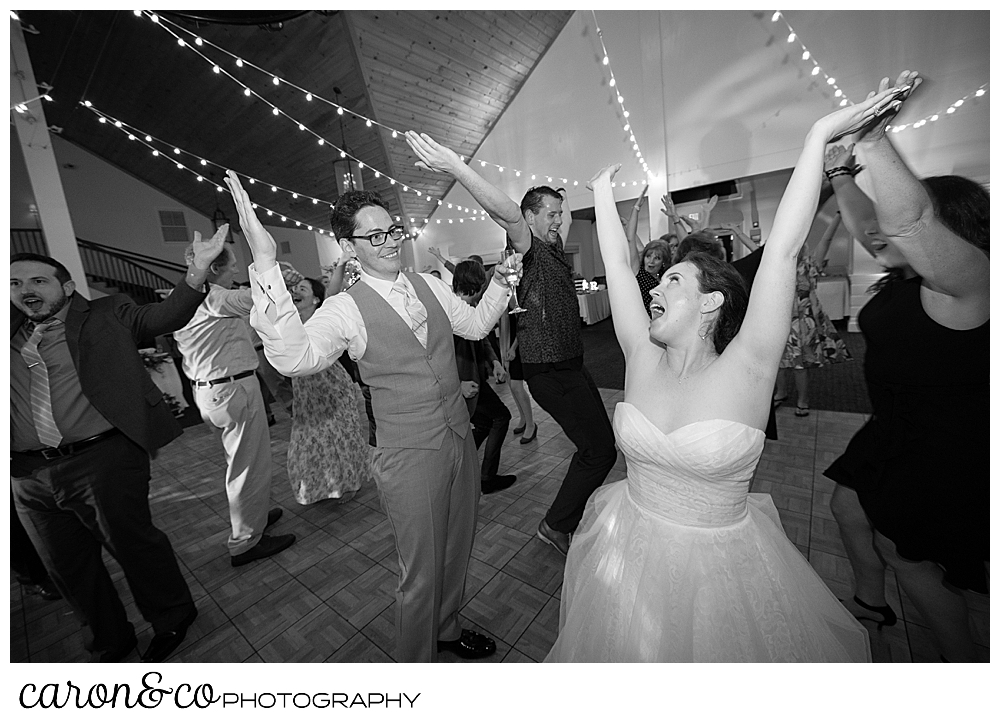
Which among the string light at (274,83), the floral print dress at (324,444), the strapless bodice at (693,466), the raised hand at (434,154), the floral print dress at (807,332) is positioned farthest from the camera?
the string light at (274,83)

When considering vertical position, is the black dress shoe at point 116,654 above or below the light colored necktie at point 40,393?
below

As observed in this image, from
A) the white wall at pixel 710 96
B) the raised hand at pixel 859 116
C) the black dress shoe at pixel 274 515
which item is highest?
the white wall at pixel 710 96

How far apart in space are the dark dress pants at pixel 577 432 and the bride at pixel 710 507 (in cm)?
69

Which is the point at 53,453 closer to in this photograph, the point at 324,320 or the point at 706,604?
the point at 324,320

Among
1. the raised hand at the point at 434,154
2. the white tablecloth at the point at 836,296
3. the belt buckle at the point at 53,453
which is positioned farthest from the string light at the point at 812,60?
the belt buckle at the point at 53,453

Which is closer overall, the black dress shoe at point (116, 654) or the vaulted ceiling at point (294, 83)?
the black dress shoe at point (116, 654)

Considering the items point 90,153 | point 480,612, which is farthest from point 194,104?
point 480,612

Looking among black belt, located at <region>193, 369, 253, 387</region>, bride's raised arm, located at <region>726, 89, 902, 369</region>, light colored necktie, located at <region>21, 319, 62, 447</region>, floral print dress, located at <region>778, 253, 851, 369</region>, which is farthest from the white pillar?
floral print dress, located at <region>778, 253, 851, 369</region>

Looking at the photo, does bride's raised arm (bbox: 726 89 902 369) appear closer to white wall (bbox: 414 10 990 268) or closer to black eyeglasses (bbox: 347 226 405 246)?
black eyeglasses (bbox: 347 226 405 246)

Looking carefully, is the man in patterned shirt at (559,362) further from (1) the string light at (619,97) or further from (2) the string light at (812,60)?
(1) the string light at (619,97)

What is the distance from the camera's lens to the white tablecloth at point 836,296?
671 centimetres

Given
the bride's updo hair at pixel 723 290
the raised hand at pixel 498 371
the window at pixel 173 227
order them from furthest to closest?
the window at pixel 173 227 < the raised hand at pixel 498 371 < the bride's updo hair at pixel 723 290
